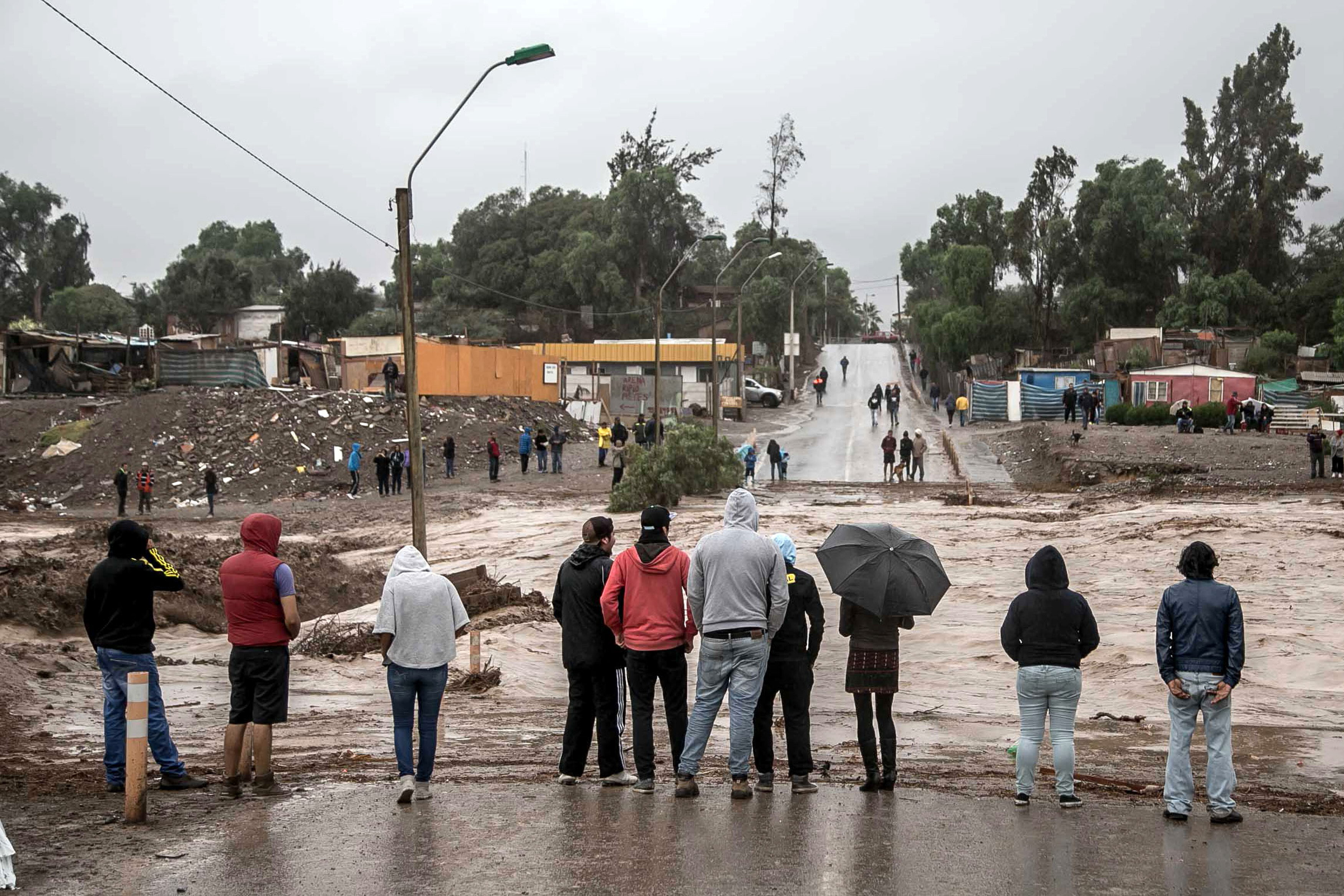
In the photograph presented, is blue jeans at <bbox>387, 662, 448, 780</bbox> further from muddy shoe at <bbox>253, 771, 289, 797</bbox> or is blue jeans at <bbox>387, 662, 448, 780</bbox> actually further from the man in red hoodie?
the man in red hoodie

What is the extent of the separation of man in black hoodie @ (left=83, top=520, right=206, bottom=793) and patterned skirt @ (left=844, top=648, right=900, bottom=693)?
4.07 meters

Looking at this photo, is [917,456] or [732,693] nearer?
[732,693]

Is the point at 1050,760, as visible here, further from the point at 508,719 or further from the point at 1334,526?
the point at 1334,526

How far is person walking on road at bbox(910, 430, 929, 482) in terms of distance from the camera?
121 feet

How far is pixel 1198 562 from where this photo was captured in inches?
285

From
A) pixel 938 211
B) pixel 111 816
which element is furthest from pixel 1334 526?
pixel 938 211

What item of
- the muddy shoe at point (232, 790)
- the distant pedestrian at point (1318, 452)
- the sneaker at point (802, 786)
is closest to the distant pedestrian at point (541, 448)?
the distant pedestrian at point (1318, 452)

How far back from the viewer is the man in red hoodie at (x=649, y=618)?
7602mm

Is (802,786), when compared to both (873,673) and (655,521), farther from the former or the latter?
(655,521)

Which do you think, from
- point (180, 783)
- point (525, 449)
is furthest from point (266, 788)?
point (525, 449)

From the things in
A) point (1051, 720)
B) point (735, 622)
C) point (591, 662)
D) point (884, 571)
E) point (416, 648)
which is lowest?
point (1051, 720)

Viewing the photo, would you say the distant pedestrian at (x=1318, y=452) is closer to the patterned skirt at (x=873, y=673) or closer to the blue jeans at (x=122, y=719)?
the patterned skirt at (x=873, y=673)

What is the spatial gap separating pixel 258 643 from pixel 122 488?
27.8m

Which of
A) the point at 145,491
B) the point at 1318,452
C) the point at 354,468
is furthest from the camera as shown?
the point at 354,468
